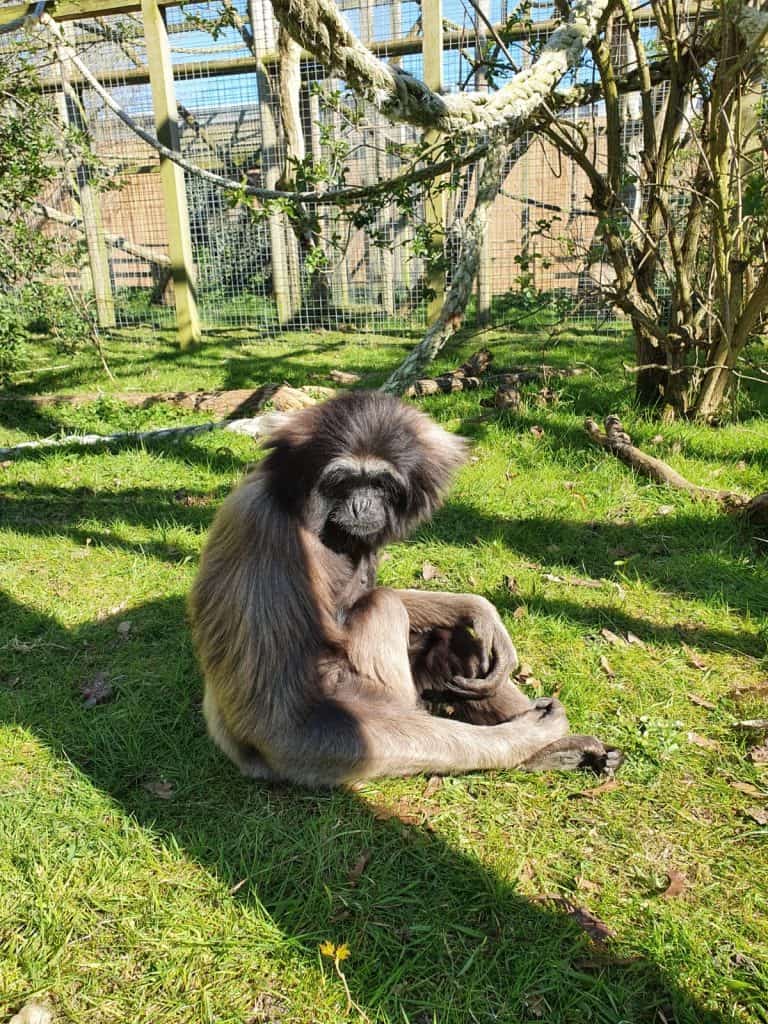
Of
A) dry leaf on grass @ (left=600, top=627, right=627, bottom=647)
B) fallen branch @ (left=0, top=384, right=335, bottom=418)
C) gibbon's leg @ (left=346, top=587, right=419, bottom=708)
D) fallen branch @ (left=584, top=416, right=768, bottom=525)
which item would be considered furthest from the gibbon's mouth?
fallen branch @ (left=0, top=384, right=335, bottom=418)

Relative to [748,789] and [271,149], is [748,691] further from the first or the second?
[271,149]

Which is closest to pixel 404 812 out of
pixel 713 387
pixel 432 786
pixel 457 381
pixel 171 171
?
pixel 432 786

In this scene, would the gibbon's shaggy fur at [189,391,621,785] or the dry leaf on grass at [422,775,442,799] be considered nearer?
the gibbon's shaggy fur at [189,391,621,785]

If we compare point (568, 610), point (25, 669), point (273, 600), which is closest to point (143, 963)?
point (273, 600)

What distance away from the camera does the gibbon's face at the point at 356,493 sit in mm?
3189

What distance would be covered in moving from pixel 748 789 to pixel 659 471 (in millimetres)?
3286

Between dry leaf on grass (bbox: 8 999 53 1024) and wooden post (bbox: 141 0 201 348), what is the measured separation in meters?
11.0

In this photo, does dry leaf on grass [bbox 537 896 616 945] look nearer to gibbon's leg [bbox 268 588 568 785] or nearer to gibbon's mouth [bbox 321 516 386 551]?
gibbon's leg [bbox 268 588 568 785]

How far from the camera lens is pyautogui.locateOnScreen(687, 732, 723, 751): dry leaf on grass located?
345 centimetres

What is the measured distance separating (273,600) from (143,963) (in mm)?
1357

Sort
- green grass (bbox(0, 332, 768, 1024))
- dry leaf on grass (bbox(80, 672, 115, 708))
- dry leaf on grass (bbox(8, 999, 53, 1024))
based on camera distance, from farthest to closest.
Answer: dry leaf on grass (bbox(80, 672, 115, 708))
green grass (bbox(0, 332, 768, 1024))
dry leaf on grass (bbox(8, 999, 53, 1024))

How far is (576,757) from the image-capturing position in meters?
3.31

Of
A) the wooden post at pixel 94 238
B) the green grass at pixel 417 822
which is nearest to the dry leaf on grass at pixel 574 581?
the green grass at pixel 417 822

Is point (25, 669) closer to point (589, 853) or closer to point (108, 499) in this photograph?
point (108, 499)
